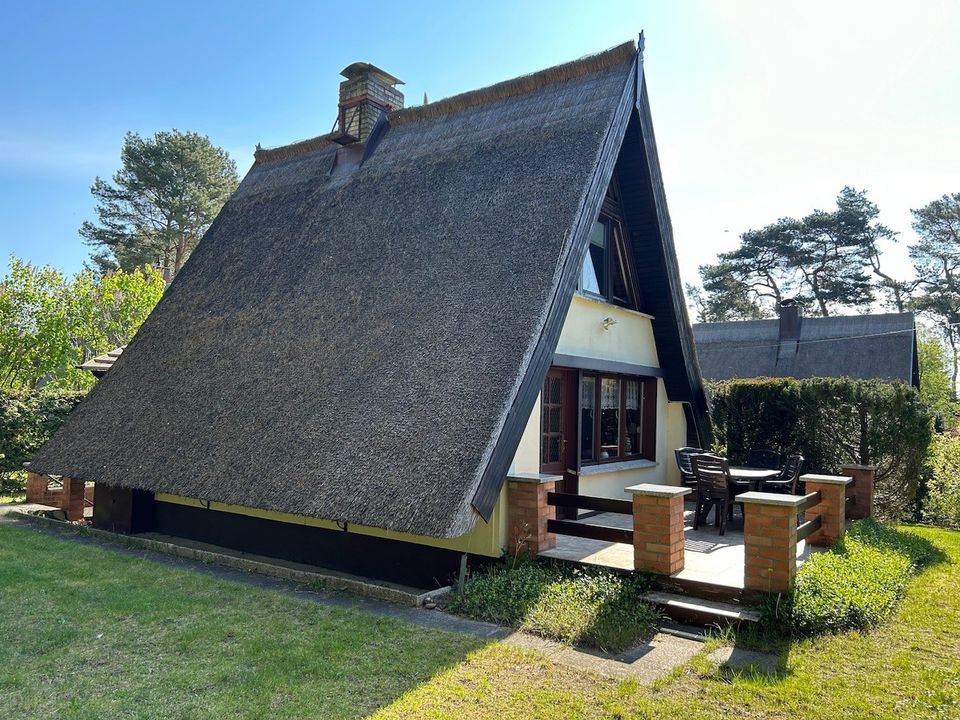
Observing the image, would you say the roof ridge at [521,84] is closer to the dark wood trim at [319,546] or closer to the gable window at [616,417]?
the gable window at [616,417]

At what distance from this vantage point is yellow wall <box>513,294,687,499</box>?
7746 millimetres

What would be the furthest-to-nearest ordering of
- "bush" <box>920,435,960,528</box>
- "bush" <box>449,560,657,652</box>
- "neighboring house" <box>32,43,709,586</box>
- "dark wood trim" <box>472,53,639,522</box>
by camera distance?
1. "bush" <box>920,435,960,528</box>
2. "neighboring house" <box>32,43,709,586</box>
3. "dark wood trim" <box>472,53,639,522</box>
4. "bush" <box>449,560,657,652</box>

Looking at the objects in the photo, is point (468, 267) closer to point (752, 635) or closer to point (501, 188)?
point (501, 188)

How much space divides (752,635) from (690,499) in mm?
6360

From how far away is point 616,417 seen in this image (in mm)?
10281

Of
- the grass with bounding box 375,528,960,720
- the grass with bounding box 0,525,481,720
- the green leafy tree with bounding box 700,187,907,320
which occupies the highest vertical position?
the green leafy tree with bounding box 700,187,907,320

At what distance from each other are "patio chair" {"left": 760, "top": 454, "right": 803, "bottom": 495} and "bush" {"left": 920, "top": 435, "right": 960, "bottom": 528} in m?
2.82

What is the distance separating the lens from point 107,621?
546 cm

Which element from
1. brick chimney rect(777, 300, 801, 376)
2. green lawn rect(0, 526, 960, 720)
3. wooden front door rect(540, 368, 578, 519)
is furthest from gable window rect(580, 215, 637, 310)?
brick chimney rect(777, 300, 801, 376)

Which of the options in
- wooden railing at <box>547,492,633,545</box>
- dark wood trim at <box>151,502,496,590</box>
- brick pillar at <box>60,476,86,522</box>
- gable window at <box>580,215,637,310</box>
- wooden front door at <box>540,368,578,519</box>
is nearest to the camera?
wooden railing at <box>547,492,633,545</box>

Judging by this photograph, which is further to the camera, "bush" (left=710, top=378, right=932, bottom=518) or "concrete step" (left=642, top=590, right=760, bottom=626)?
"bush" (left=710, top=378, right=932, bottom=518)

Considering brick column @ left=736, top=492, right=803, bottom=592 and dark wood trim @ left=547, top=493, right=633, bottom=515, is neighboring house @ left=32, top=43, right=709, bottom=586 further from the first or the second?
brick column @ left=736, top=492, right=803, bottom=592

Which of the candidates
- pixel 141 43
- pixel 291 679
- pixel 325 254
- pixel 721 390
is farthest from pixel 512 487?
pixel 141 43

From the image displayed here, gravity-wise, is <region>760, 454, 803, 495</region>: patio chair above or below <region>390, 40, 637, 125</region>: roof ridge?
below
